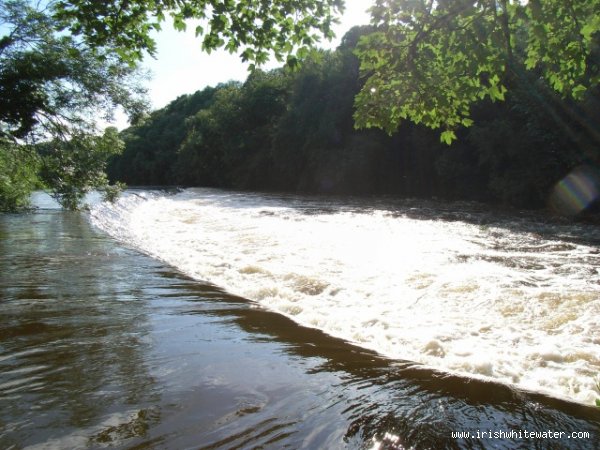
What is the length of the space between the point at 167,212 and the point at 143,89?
7.34 metres

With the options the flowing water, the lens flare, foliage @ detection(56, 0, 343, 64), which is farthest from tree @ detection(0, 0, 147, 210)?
the lens flare

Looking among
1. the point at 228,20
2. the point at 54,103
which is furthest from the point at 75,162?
the point at 228,20

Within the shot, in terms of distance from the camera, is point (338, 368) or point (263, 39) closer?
point (338, 368)

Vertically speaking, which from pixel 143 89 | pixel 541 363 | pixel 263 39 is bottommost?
pixel 541 363

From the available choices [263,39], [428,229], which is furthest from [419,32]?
[428,229]

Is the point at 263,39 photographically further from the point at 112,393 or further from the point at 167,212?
the point at 167,212

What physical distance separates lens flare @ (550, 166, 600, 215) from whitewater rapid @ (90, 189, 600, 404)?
→ 5225 millimetres

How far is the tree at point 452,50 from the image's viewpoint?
371 cm

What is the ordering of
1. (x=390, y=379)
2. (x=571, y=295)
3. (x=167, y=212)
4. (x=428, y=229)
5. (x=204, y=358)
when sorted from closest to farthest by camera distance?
(x=390, y=379) < (x=204, y=358) < (x=571, y=295) < (x=428, y=229) < (x=167, y=212)

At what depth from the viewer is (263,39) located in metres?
4.60

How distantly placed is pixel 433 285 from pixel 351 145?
26365mm

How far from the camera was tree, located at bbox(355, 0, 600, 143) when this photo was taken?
3707mm

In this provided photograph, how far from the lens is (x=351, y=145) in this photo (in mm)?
32250

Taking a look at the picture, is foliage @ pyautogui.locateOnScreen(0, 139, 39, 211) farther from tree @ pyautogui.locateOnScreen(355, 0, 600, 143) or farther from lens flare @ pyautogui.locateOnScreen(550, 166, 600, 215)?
lens flare @ pyautogui.locateOnScreen(550, 166, 600, 215)
